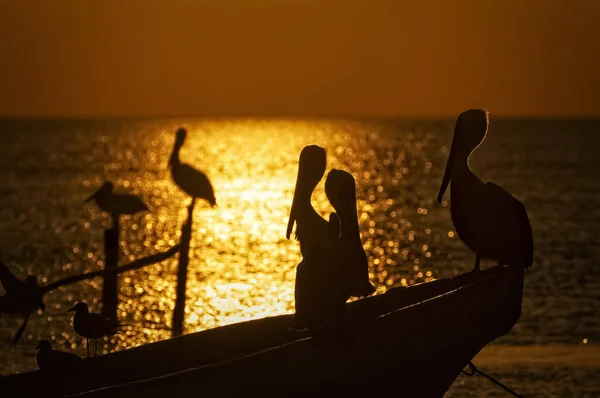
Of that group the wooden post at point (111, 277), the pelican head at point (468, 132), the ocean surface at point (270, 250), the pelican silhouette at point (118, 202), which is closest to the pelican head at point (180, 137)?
the ocean surface at point (270, 250)

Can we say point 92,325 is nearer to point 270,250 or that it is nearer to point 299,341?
point 299,341

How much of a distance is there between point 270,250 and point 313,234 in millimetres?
32535

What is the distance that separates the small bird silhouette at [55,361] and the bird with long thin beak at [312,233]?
2.16 meters

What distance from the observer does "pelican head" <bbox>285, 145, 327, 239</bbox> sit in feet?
31.7

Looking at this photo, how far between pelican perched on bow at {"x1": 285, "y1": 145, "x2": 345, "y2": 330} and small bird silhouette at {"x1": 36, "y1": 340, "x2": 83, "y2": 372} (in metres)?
2.16

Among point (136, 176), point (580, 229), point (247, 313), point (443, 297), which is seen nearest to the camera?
point (443, 297)

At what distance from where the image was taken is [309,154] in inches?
380

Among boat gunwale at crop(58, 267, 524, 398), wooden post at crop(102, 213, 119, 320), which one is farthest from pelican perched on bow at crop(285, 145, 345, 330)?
wooden post at crop(102, 213, 119, 320)

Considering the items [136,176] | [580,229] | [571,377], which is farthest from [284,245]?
[136,176]

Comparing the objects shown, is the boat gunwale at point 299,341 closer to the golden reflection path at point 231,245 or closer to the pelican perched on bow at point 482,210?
the pelican perched on bow at point 482,210

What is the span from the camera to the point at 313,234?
980cm

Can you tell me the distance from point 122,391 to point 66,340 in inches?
519

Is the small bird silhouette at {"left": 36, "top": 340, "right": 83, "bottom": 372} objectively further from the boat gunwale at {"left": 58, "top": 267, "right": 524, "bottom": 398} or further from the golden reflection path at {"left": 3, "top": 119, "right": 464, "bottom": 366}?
the golden reflection path at {"left": 3, "top": 119, "right": 464, "bottom": 366}

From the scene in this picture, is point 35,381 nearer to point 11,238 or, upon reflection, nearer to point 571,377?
point 571,377
